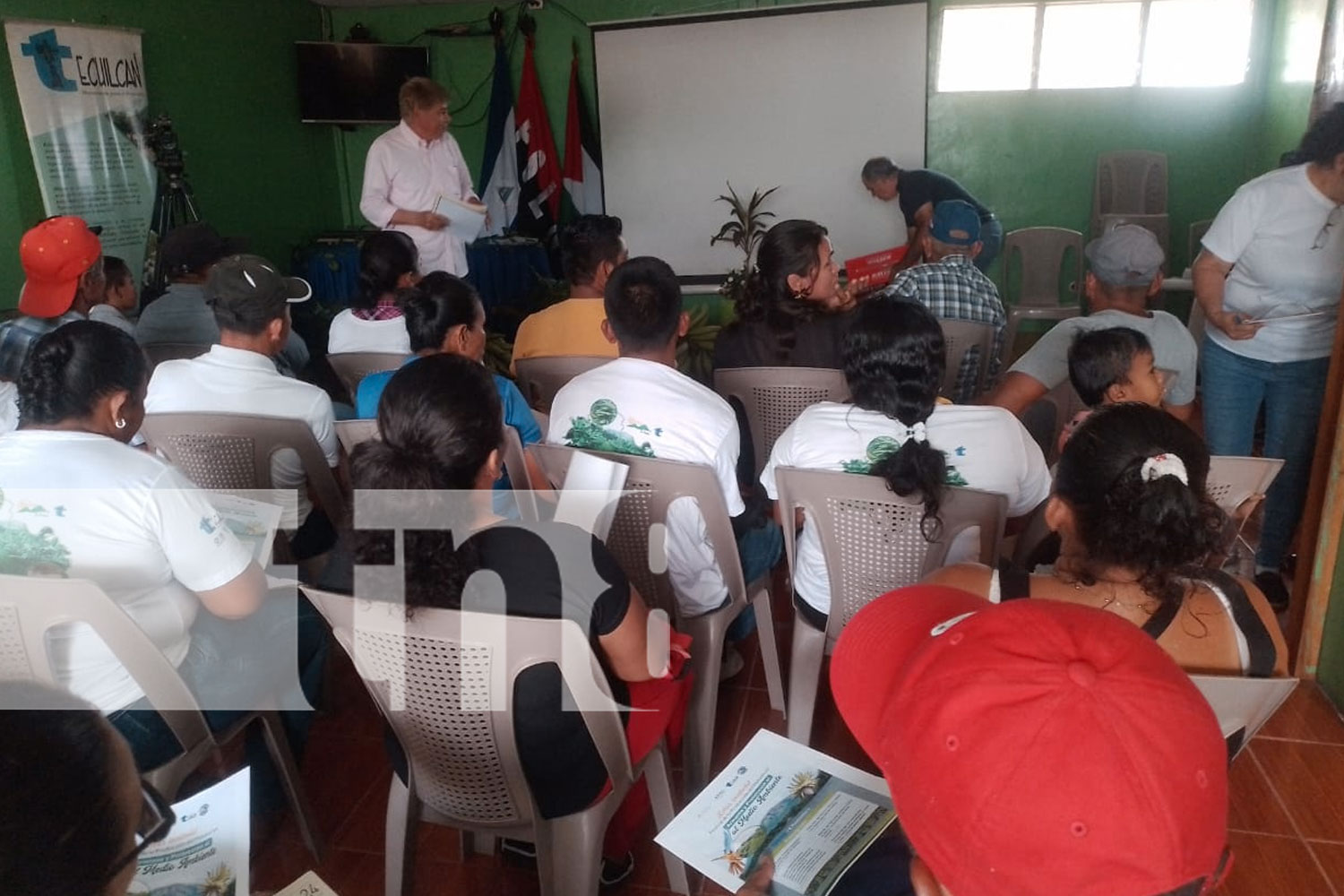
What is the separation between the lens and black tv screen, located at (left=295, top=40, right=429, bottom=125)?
237 inches

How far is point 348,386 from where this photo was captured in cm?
287

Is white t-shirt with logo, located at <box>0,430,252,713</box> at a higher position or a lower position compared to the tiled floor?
higher

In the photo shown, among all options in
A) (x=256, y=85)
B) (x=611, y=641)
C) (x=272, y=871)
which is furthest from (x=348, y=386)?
(x=256, y=85)

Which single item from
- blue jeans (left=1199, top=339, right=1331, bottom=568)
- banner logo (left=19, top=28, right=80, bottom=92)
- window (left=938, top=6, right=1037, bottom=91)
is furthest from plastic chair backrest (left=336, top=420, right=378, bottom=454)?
window (left=938, top=6, right=1037, bottom=91)

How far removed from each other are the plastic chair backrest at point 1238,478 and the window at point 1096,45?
4.77 metres

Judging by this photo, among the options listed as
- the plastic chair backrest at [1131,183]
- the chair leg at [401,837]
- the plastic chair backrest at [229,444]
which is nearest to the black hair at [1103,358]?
the chair leg at [401,837]

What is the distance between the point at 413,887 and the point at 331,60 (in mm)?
5798

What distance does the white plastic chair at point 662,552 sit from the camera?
173cm

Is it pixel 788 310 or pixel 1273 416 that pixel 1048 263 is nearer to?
pixel 1273 416

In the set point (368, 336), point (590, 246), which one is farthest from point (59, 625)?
point (590, 246)

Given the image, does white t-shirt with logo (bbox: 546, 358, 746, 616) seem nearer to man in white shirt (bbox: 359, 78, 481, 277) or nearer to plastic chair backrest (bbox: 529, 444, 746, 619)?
plastic chair backrest (bbox: 529, 444, 746, 619)

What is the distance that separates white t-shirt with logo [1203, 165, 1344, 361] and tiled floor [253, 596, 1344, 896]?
90 cm

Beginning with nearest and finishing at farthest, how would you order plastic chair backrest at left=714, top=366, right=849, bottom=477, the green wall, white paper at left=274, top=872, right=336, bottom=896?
1. white paper at left=274, top=872, right=336, bottom=896
2. plastic chair backrest at left=714, top=366, right=849, bottom=477
3. the green wall

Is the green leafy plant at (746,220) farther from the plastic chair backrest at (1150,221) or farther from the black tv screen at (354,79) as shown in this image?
the black tv screen at (354,79)
